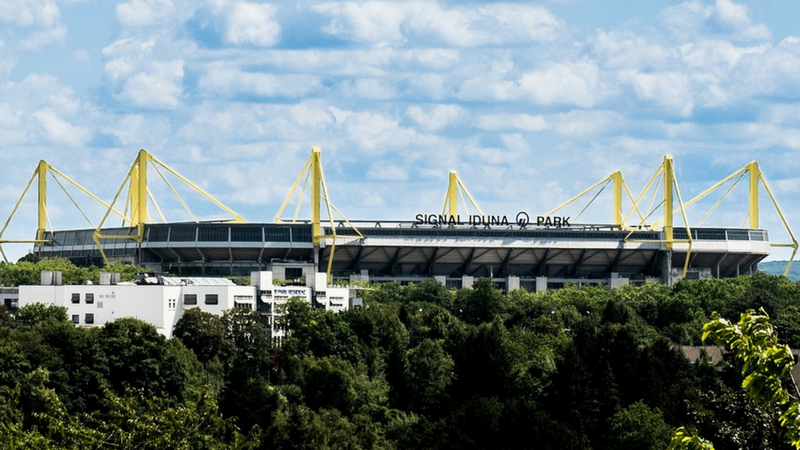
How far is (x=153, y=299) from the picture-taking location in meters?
140

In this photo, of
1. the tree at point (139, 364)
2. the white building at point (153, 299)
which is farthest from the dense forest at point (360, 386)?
the white building at point (153, 299)

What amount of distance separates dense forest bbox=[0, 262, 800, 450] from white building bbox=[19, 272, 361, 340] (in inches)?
180

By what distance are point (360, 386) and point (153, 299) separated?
35.6 meters

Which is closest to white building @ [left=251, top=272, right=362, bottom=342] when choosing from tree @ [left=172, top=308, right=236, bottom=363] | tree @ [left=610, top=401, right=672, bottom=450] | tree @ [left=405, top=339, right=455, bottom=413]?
tree @ [left=172, top=308, right=236, bottom=363]

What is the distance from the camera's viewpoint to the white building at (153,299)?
13962 centimetres

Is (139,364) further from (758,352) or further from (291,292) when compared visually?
(758,352)

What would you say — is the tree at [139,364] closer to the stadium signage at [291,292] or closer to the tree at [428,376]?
the tree at [428,376]

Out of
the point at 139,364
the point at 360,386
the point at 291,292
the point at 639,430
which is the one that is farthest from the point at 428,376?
the point at 291,292

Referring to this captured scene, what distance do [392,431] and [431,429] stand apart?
10729 millimetres

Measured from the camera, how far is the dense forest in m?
70.7

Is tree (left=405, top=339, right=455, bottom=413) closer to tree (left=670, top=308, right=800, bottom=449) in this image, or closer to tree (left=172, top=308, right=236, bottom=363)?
tree (left=172, top=308, right=236, bottom=363)

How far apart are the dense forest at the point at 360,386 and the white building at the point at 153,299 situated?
456 cm

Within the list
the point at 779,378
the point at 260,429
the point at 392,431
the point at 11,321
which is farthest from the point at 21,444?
the point at 11,321

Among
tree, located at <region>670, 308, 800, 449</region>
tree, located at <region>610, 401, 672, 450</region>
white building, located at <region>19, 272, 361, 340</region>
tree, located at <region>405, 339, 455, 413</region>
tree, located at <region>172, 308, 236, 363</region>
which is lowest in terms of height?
tree, located at <region>610, 401, 672, 450</region>
